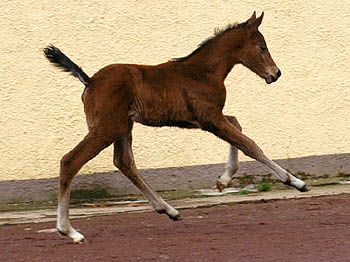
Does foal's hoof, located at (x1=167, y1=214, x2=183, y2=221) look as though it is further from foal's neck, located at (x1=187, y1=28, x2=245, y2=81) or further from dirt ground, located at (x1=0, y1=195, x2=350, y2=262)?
foal's neck, located at (x1=187, y1=28, x2=245, y2=81)

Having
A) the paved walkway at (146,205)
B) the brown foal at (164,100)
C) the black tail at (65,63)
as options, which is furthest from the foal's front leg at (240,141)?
the paved walkway at (146,205)

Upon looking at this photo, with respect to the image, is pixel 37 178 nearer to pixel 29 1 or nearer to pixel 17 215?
pixel 17 215

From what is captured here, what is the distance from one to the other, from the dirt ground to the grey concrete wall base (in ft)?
3.03

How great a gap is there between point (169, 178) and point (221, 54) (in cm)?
202

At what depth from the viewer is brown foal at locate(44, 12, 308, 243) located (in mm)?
5672

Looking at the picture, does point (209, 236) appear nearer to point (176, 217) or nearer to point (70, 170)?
point (176, 217)

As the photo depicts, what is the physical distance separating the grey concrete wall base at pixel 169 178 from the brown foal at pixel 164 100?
149 cm

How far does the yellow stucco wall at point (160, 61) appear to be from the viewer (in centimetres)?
756

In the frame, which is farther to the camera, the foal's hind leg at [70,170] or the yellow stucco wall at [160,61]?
the yellow stucco wall at [160,61]

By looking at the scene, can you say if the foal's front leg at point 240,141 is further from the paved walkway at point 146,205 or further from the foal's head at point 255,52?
the paved walkway at point 146,205

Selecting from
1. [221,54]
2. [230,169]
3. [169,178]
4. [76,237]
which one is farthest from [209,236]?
[169,178]

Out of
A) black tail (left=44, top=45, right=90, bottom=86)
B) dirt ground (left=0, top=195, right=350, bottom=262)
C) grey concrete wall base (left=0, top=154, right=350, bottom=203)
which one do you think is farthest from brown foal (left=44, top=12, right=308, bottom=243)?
grey concrete wall base (left=0, top=154, right=350, bottom=203)

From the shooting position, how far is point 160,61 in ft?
25.7

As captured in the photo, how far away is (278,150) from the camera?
8.05 meters
